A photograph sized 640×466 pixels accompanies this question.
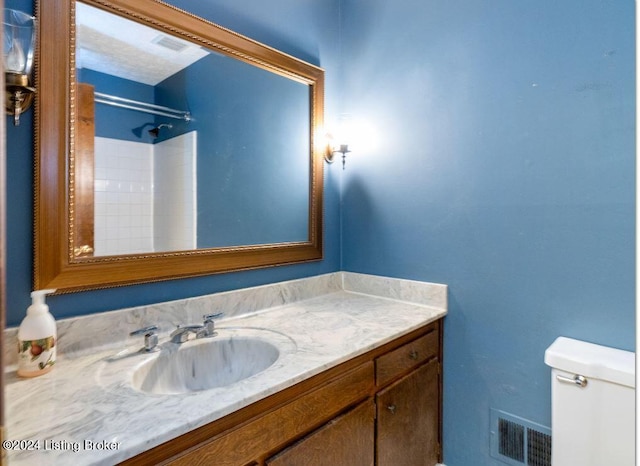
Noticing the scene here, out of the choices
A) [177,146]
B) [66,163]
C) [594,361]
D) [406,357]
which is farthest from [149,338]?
[594,361]

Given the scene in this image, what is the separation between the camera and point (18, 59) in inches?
38.6

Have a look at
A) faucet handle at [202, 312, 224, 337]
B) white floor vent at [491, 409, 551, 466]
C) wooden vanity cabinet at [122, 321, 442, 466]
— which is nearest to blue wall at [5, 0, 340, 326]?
faucet handle at [202, 312, 224, 337]

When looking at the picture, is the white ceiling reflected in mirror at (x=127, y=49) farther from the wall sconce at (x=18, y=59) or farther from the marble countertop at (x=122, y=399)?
the marble countertop at (x=122, y=399)

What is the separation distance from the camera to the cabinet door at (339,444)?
976 millimetres

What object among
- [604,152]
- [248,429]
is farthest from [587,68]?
[248,429]

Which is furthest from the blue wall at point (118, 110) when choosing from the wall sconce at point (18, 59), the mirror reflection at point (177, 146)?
the wall sconce at point (18, 59)

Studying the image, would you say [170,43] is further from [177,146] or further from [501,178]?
[501,178]

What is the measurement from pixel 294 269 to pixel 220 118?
779 mm

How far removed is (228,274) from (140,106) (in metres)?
0.71

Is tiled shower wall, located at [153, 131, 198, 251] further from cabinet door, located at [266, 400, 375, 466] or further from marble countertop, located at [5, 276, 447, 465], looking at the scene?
cabinet door, located at [266, 400, 375, 466]

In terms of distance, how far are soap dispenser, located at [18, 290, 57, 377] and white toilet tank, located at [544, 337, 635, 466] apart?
1.52 m

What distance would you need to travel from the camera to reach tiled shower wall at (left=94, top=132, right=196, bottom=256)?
1167mm

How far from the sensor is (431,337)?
157 cm

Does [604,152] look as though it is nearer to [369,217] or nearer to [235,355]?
[369,217]
